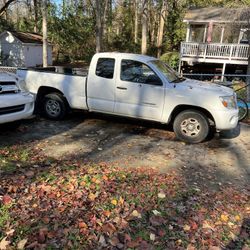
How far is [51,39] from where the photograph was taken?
103ft

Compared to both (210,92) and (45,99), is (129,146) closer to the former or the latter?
(210,92)

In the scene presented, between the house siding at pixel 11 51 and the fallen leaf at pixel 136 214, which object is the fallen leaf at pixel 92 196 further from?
the house siding at pixel 11 51

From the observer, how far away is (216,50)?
64.8 feet

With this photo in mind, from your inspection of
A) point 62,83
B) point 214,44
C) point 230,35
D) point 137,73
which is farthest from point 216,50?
point 62,83

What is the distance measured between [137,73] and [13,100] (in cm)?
274

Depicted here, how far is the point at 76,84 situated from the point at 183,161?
3.39m

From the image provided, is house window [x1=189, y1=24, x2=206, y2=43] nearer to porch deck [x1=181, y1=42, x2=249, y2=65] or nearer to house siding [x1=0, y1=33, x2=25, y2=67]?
porch deck [x1=181, y1=42, x2=249, y2=65]

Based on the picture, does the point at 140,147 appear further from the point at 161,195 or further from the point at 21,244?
the point at 21,244

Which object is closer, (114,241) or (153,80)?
(114,241)

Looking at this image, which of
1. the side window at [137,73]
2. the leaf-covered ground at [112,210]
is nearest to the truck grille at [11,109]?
the leaf-covered ground at [112,210]

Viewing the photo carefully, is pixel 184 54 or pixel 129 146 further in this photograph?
pixel 184 54

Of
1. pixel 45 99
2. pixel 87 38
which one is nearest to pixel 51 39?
pixel 87 38

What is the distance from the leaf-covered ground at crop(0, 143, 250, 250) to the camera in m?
3.09

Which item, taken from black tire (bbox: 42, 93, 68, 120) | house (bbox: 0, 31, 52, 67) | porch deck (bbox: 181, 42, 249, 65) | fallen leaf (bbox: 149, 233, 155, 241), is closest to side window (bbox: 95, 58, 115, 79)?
black tire (bbox: 42, 93, 68, 120)
